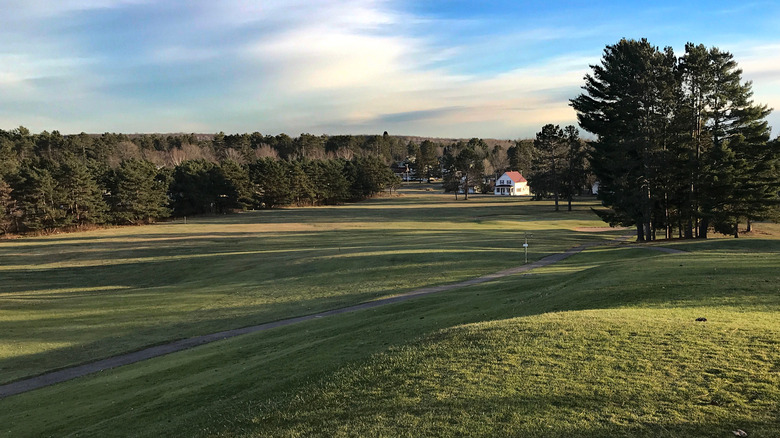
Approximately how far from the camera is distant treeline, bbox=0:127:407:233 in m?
75.3

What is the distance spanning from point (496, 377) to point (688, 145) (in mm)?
39553

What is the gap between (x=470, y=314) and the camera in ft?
52.4

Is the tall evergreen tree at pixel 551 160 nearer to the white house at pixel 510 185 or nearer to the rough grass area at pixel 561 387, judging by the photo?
the white house at pixel 510 185

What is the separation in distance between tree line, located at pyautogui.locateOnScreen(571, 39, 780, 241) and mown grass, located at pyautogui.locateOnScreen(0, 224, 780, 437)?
23.8 m

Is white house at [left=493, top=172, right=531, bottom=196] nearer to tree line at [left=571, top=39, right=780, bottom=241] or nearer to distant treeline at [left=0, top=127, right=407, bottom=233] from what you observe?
distant treeline at [left=0, top=127, right=407, bottom=233]

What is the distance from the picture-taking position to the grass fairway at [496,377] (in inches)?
263

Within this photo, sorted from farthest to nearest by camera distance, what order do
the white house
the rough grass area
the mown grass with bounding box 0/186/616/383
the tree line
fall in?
the white house, the tree line, the mown grass with bounding box 0/186/616/383, the rough grass area

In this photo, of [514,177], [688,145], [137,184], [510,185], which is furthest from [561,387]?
[514,177]

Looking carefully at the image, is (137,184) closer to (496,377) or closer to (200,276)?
(200,276)

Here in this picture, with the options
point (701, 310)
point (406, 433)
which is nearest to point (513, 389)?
point (406, 433)

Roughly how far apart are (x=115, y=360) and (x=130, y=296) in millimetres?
13586

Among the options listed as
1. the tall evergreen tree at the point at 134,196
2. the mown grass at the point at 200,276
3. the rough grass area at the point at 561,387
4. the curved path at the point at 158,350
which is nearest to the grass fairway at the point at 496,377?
the rough grass area at the point at 561,387

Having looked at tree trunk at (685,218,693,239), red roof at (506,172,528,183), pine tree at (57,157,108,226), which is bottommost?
tree trunk at (685,218,693,239)

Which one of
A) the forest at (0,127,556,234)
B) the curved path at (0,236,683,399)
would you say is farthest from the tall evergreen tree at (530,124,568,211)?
the curved path at (0,236,683,399)
